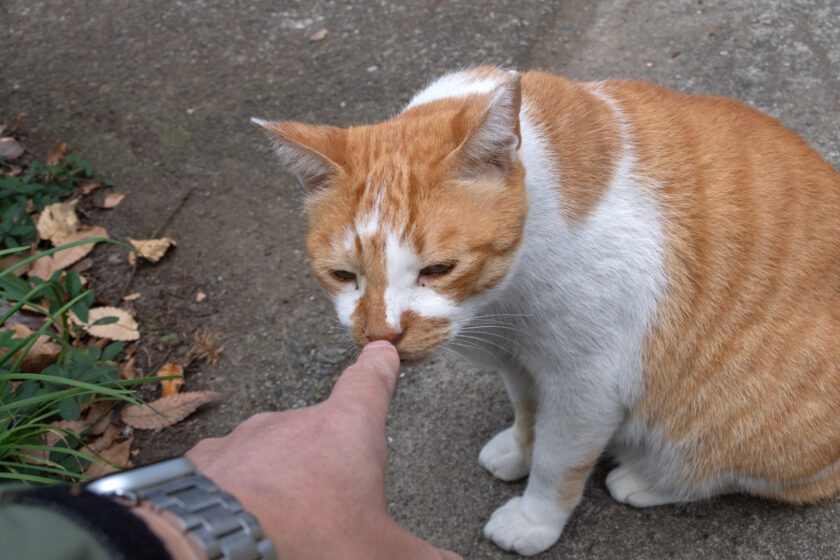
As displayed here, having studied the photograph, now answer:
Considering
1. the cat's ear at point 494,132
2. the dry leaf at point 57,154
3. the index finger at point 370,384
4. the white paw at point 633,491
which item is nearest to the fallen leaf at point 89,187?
the dry leaf at point 57,154

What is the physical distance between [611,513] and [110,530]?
71.9 inches

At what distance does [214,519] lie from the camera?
0.81 m

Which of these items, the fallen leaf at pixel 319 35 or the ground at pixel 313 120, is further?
the fallen leaf at pixel 319 35

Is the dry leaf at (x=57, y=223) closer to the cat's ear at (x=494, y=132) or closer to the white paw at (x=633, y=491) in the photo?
the cat's ear at (x=494, y=132)

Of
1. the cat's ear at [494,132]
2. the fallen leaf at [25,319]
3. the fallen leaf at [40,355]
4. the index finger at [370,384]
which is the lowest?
the fallen leaf at [25,319]

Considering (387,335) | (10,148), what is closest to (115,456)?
(387,335)

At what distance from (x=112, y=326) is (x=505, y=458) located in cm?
164

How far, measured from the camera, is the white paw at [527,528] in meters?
2.07

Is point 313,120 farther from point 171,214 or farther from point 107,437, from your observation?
point 107,437

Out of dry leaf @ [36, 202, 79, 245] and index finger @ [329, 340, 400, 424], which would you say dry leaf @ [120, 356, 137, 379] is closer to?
dry leaf @ [36, 202, 79, 245]

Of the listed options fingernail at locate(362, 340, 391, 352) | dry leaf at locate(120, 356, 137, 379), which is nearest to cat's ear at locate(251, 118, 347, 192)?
fingernail at locate(362, 340, 391, 352)

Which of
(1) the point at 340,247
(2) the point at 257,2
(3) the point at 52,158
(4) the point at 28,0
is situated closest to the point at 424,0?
(2) the point at 257,2

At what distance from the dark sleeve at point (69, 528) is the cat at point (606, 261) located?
807 mm

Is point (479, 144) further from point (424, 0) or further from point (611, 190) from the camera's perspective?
point (424, 0)
